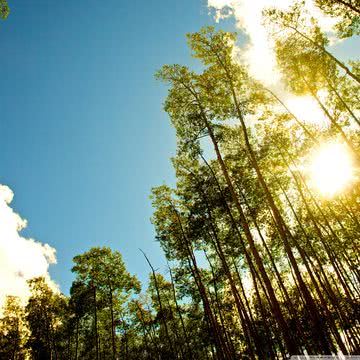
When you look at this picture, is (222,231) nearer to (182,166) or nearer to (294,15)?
(182,166)

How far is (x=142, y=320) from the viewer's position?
30.4 meters

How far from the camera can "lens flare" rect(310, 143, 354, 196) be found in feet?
64.3

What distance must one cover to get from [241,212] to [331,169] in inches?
551

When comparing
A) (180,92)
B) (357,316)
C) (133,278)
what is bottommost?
(357,316)

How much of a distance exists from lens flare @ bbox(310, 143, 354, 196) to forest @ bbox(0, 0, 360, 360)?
106 mm

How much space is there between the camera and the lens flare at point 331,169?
64.3 ft

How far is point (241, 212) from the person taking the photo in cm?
1198

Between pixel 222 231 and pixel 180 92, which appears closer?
pixel 180 92

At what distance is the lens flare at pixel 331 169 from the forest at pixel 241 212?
0.11m

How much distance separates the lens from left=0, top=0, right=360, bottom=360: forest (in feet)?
50.2

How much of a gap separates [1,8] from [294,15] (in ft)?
Answer: 55.0

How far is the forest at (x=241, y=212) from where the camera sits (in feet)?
50.2

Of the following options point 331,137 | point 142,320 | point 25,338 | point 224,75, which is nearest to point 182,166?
point 224,75

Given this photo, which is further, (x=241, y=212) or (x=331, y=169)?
(x=331, y=169)
